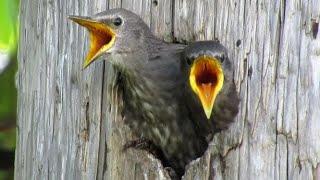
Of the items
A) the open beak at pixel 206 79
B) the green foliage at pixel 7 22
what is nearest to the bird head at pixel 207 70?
the open beak at pixel 206 79

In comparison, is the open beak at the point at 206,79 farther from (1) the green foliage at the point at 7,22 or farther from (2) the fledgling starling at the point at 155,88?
(1) the green foliage at the point at 7,22

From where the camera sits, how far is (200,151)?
4348mm

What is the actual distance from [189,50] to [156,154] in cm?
61

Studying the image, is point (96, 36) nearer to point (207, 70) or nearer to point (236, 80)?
point (207, 70)

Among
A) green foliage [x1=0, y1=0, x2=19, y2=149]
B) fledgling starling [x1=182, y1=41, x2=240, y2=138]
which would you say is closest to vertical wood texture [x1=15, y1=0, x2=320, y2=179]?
fledgling starling [x1=182, y1=41, x2=240, y2=138]

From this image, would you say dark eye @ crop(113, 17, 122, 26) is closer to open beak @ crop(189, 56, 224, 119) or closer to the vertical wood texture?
the vertical wood texture

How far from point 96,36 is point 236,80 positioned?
53 centimetres

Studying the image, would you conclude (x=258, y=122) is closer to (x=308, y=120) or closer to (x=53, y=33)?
(x=308, y=120)

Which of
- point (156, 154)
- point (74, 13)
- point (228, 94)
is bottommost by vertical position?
point (156, 154)

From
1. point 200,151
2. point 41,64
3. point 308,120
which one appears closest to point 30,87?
point 41,64

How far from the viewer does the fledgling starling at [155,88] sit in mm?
4031

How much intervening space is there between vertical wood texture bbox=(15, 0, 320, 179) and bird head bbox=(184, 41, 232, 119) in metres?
0.09

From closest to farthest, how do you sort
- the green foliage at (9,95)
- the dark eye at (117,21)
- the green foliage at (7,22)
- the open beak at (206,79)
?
the open beak at (206,79) → the dark eye at (117,21) → the green foliage at (7,22) → the green foliage at (9,95)

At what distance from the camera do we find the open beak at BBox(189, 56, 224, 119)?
3.81 meters
